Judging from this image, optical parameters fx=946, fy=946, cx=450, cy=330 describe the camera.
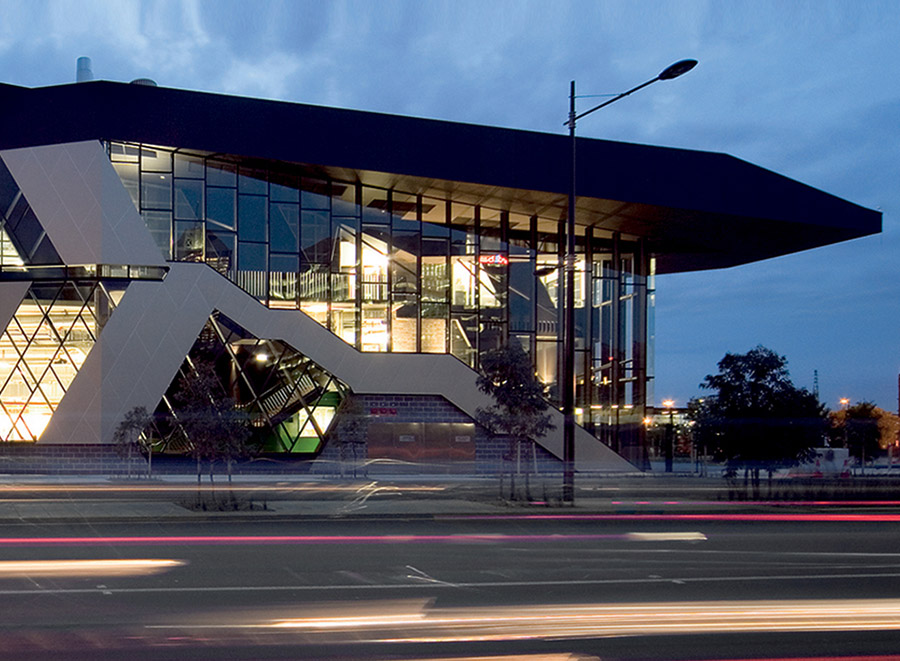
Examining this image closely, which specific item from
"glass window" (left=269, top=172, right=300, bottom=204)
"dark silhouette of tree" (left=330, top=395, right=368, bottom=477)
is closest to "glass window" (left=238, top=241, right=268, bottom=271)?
"glass window" (left=269, top=172, right=300, bottom=204)

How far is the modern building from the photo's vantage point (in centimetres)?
3403

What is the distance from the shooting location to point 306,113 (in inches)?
1371

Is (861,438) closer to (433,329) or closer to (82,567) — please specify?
(433,329)

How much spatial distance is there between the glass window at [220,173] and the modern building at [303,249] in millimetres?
93

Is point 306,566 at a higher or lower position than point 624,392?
lower

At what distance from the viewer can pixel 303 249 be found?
37281 millimetres

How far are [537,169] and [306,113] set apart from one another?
8.91 meters

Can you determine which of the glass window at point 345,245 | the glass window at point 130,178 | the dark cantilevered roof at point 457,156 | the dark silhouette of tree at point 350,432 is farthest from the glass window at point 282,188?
the dark silhouette of tree at point 350,432

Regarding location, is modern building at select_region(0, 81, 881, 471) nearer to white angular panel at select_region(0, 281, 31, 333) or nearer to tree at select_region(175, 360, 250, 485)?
white angular panel at select_region(0, 281, 31, 333)

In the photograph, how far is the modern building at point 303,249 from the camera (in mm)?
34031

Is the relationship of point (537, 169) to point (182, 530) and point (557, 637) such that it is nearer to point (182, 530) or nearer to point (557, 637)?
point (182, 530)

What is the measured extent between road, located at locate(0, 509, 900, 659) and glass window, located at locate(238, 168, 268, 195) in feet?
69.5

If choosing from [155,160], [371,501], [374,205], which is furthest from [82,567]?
[374,205]

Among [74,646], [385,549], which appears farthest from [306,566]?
[74,646]
